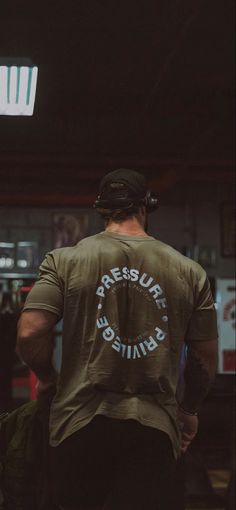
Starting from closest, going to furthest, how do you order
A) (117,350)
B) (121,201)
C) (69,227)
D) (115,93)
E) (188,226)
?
(117,350), (121,201), (115,93), (69,227), (188,226)

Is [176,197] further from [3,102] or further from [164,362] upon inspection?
[164,362]

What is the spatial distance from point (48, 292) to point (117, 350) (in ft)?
0.99

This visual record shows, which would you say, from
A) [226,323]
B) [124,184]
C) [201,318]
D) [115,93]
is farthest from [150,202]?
[226,323]

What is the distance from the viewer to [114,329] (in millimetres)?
2588

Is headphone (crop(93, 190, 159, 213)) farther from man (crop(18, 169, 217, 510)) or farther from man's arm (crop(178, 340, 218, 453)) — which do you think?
man's arm (crop(178, 340, 218, 453))

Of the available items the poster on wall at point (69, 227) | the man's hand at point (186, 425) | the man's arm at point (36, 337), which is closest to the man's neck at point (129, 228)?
the man's arm at point (36, 337)

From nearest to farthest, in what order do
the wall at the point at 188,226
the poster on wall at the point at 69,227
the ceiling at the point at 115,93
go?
1. the ceiling at the point at 115,93
2. the poster on wall at the point at 69,227
3. the wall at the point at 188,226

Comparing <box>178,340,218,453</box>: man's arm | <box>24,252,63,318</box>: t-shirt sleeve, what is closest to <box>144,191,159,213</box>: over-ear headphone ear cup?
<box>24,252,63,318</box>: t-shirt sleeve

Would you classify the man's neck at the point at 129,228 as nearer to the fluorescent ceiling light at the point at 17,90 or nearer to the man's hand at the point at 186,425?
the man's hand at the point at 186,425

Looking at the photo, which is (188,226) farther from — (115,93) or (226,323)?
(115,93)

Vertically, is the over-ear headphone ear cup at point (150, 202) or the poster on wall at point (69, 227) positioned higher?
the poster on wall at point (69, 227)

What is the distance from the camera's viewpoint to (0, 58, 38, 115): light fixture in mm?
4535

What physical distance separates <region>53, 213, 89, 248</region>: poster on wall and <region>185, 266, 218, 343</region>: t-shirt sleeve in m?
3.62

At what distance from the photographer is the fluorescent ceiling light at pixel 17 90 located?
4.53 metres
